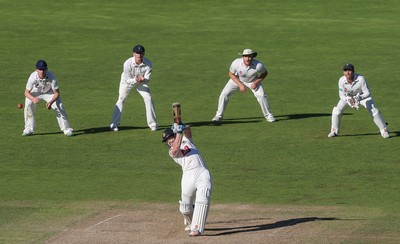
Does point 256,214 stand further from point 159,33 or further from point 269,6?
point 269,6

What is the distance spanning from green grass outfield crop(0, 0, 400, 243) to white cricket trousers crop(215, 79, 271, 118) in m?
0.41

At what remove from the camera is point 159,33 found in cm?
4366

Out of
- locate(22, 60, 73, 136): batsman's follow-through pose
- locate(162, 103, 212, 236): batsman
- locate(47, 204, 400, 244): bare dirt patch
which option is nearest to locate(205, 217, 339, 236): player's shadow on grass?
locate(47, 204, 400, 244): bare dirt patch

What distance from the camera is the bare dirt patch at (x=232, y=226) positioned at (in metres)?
19.7

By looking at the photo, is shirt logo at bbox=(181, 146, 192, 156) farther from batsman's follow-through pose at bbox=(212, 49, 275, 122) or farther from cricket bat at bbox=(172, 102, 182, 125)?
batsman's follow-through pose at bbox=(212, 49, 275, 122)

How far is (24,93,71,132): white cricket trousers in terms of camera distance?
28.8 metres

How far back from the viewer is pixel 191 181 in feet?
65.0

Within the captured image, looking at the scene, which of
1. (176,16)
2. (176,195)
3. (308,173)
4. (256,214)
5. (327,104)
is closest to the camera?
(256,214)

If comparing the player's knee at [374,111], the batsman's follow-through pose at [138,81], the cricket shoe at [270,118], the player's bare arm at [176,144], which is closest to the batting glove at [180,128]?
the player's bare arm at [176,144]

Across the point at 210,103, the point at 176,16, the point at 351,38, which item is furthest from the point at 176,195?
the point at 176,16

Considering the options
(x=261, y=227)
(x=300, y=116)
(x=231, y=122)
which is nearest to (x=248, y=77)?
(x=231, y=122)

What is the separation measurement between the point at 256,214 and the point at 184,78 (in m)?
15.5

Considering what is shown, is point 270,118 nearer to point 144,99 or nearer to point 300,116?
point 300,116

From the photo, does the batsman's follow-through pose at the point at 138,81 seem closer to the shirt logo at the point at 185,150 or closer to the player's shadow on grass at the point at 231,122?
the player's shadow on grass at the point at 231,122
